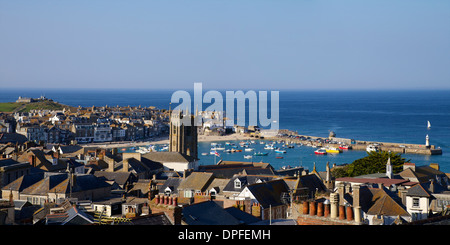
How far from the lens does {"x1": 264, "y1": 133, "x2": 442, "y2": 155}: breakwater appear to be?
8562cm

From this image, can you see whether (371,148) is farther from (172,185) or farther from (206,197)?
(206,197)

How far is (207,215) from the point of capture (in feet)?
45.6

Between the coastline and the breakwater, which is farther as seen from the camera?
the coastline

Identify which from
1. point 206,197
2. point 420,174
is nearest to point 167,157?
point 420,174

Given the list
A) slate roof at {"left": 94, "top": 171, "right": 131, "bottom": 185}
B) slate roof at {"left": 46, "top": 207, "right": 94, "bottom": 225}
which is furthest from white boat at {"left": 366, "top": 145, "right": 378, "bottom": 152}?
slate roof at {"left": 46, "top": 207, "right": 94, "bottom": 225}

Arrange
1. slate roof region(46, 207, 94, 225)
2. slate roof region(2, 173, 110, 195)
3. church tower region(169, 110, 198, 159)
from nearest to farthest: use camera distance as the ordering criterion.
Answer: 1. slate roof region(46, 207, 94, 225)
2. slate roof region(2, 173, 110, 195)
3. church tower region(169, 110, 198, 159)

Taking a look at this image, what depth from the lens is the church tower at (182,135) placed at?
195 ft

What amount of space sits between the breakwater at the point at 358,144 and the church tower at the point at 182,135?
91.3 feet

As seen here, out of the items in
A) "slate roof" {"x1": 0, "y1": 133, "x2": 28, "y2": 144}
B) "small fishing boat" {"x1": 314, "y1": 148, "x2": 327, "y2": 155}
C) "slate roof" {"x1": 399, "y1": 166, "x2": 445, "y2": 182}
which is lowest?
"small fishing boat" {"x1": 314, "y1": 148, "x2": 327, "y2": 155}

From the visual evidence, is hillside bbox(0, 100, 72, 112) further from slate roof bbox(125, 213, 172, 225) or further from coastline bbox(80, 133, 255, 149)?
slate roof bbox(125, 213, 172, 225)

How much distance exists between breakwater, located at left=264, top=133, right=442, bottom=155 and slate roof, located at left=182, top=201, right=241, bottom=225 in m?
64.8

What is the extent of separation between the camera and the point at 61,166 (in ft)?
126

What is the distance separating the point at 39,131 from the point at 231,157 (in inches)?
1282

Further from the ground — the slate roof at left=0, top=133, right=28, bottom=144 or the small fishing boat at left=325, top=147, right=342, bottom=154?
the slate roof at left=0, top=133, right=28, bottom=144
